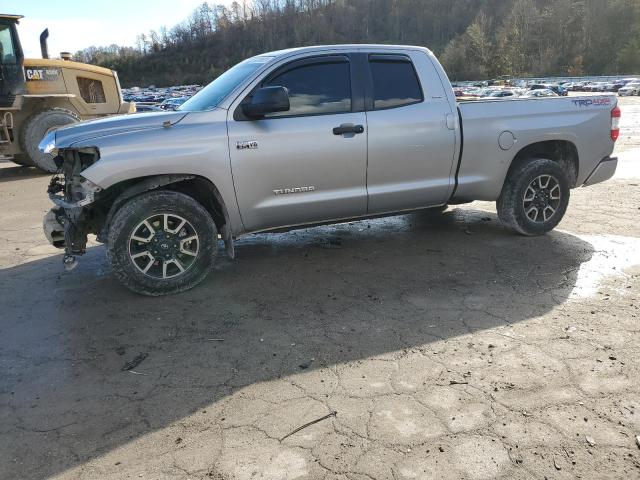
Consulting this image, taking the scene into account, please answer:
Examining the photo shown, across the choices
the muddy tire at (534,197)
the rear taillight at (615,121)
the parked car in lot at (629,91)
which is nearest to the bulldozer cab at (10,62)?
the muddy tire at (534,197)

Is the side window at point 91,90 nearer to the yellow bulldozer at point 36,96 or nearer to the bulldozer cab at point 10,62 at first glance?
the yellow bulldozer at point 36,96

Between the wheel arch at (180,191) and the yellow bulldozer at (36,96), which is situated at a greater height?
the yellow bulldozer at (36,96)

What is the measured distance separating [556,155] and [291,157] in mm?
3232

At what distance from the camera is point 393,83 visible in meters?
4.98

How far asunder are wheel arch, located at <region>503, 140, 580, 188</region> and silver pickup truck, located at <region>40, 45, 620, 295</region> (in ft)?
0.12

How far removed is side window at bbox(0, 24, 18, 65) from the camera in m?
10.2

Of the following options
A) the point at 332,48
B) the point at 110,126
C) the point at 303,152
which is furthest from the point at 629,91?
the point at 110,126

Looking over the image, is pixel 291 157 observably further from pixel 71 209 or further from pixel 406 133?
pixel 71 209

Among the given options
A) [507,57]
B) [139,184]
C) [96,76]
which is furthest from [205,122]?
[507,57]

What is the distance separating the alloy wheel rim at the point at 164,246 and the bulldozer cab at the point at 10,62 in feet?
26.2

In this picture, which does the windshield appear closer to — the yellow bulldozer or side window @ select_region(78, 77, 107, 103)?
the yellow bulldozer

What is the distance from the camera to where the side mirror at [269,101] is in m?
4.20

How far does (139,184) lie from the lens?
428 cm

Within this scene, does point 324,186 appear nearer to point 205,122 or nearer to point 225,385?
point 205,122
